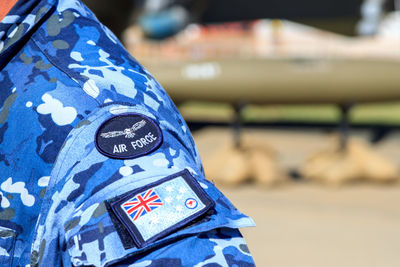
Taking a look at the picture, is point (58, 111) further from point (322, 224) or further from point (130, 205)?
point (322, 224)

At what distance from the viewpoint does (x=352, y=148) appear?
21.0 ft

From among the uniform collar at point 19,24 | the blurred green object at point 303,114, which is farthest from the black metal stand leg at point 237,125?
the uniform collar at point 19,24

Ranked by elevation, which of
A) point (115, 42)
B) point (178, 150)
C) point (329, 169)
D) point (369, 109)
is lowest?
point (178, 150)

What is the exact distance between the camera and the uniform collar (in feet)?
2.74

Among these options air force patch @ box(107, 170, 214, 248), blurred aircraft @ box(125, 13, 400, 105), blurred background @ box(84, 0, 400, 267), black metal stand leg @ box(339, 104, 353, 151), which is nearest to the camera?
air force patch @ box(107, 170, 214, 248)

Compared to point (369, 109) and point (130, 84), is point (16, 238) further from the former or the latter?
point (369, 109)

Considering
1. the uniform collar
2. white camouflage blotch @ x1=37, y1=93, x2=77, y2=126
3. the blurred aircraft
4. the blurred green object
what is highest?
the blurred green object

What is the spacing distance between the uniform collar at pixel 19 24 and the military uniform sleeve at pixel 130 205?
0.19 meters

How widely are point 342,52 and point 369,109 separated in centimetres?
157

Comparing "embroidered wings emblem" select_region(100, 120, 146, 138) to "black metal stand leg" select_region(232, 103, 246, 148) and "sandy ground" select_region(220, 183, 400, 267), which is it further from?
"black metal stand leg" select_region(232, 103, 246, 148)

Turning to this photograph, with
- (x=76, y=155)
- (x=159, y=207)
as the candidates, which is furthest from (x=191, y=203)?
(x=76, y=155)

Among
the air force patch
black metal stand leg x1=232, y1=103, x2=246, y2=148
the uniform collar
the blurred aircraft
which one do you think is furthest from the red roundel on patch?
the blurred aircraft

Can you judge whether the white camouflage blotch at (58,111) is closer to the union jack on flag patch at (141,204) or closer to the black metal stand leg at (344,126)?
the union jack on flag patch at (141,204)

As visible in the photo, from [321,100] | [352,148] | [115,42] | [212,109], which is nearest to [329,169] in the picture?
[352,148]
